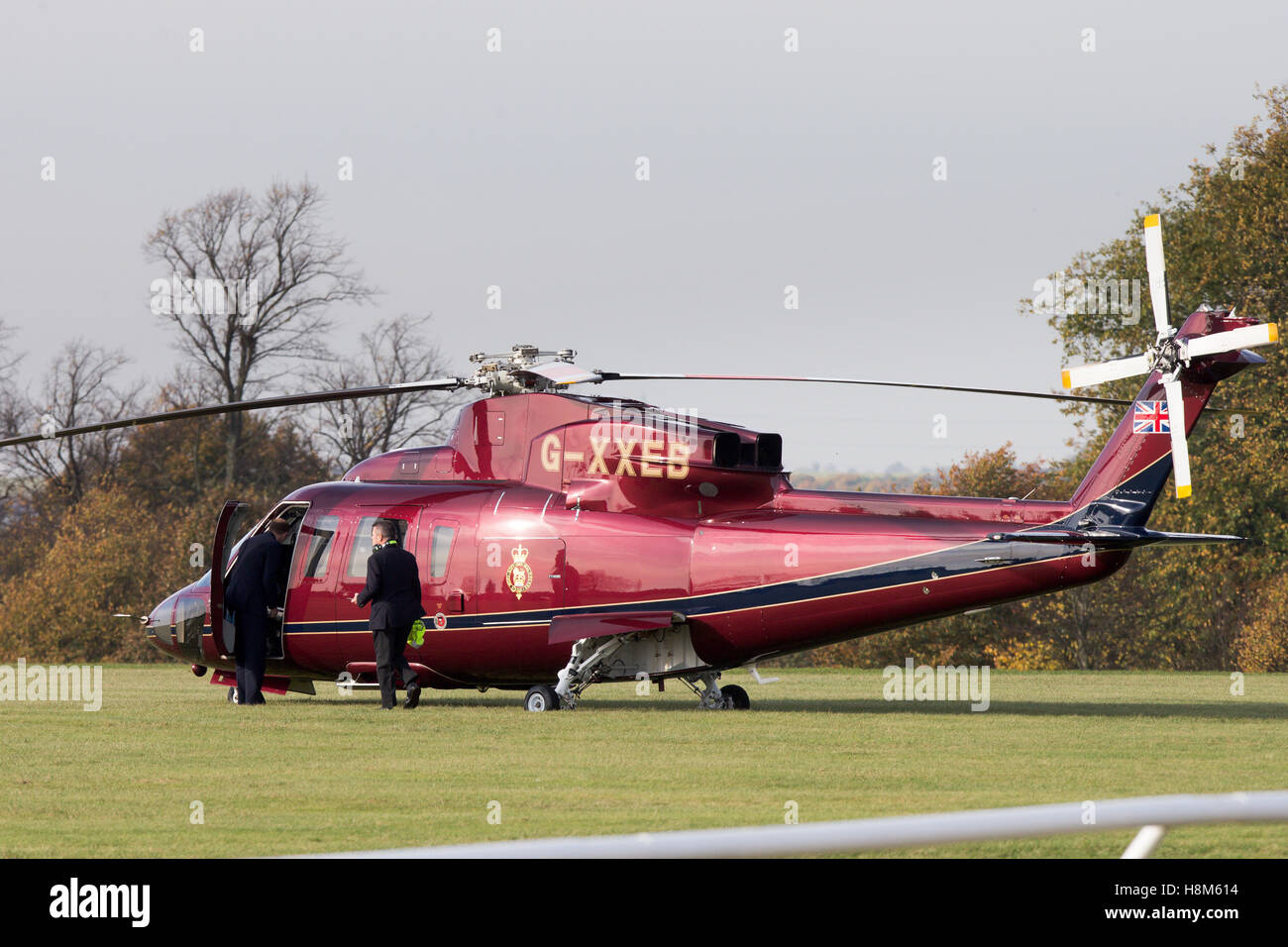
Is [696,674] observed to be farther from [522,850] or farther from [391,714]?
[522,850]

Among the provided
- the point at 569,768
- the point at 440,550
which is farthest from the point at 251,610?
the point at 569,768

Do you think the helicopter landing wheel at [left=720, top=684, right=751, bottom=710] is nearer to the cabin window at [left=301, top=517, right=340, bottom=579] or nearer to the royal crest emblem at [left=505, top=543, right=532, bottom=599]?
the royal crest emblem at [left=505, top=543, right=532, bottom=599]

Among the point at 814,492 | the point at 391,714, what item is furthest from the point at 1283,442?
the point at 391,714

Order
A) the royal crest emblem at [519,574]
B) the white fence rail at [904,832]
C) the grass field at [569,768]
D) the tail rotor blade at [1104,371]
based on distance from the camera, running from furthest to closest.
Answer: the royal crest emblem at [519,574], the tail rotor blade at [1104,371], the grass field at [569,768], the white fence rail at [904,832]

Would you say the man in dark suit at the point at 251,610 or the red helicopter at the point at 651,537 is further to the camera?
the man in dark suit at the point at 251,610

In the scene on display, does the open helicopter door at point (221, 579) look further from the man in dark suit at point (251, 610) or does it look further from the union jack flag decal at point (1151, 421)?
the union jack flag decal at point (1151, 421)

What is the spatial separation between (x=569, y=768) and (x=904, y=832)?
870 cm

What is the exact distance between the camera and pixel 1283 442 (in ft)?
171

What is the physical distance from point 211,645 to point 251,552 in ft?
Result: 6.76

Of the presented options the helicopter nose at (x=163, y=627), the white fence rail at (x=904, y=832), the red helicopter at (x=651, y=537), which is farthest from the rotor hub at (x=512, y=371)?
the white fence rail at (x=904, y=832)

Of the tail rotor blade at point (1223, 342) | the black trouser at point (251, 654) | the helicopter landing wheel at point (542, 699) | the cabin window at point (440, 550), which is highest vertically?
the tail rotor blade at point (1223, 342)

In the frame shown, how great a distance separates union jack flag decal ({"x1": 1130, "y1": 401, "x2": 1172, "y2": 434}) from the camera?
60.8ft

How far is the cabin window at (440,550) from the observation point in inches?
802

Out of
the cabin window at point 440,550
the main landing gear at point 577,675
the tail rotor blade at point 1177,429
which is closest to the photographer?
the tail rotor blade at point 1177,429
